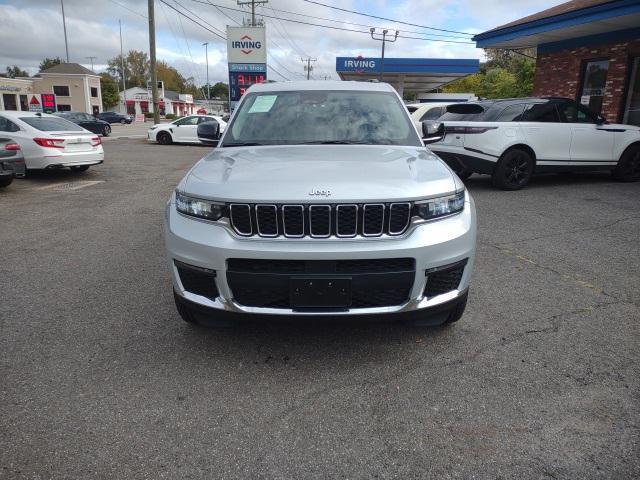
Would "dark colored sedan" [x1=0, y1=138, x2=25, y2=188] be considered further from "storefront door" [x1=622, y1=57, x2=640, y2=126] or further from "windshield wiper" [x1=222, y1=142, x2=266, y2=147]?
"storefront door" [x1=622, y1=57, x2=640, y2=126]

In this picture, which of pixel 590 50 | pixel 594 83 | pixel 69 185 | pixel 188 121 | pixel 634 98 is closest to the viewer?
pixel 69 185

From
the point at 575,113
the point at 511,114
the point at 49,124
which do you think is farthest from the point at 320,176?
the point at 49,124

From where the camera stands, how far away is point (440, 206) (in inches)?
108

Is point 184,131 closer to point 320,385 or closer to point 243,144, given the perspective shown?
point 243,144

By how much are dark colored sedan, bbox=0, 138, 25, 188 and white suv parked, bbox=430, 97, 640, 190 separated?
783cm

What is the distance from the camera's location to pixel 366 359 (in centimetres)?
296

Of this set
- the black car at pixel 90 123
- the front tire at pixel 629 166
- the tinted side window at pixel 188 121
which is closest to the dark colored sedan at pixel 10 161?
the front tire at pixel 629 166

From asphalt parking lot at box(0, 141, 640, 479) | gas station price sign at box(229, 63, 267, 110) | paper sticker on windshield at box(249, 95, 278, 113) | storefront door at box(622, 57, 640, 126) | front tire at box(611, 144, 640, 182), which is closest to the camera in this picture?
asphalt parking lot at box(0, 141, 640, 479)

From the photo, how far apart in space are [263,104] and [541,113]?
6412 millimetres

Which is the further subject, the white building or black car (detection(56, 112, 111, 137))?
the white building

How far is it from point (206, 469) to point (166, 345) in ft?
3.98

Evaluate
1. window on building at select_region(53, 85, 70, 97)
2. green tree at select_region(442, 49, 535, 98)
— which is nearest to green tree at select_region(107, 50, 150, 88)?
window on building at select_region(53, 85, 70, 97)

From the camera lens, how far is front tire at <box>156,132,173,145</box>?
2302 cm

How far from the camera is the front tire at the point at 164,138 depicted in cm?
2302
